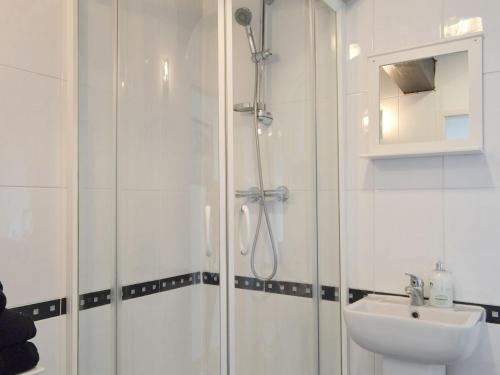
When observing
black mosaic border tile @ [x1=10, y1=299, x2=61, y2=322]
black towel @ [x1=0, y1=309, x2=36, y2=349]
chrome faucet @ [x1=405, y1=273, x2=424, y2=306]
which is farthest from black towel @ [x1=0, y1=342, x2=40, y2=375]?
chrome faucet @ [x1=405, y1=273, x2=424, y2=306]

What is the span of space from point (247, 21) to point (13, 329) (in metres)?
1.30

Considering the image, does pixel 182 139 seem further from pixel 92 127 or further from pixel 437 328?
pixel 437 328

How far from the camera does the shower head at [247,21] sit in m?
1.65

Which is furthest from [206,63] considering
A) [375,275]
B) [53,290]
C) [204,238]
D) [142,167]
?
[375,275]

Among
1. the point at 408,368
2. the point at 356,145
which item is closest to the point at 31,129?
the point at 356,145

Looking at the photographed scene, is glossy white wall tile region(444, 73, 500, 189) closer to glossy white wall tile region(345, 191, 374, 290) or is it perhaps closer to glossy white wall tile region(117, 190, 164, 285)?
glossy white wall tile region(345, 191, 374, 290)

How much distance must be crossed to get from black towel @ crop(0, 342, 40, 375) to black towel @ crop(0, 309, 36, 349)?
0.06 feet

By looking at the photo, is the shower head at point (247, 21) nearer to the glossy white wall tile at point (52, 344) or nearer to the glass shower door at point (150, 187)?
the glass shower door at point (150, 187)

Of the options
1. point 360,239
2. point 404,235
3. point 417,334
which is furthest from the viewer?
point 360,239

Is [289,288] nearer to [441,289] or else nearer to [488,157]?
[441,289]

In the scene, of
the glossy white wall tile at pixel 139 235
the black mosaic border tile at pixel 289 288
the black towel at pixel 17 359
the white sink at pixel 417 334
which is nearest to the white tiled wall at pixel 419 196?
the white sink at pixel 417 334

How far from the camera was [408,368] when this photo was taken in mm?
1680

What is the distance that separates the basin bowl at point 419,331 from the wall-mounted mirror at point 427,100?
621 mm

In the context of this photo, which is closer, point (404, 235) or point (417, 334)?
point (417, 334)
